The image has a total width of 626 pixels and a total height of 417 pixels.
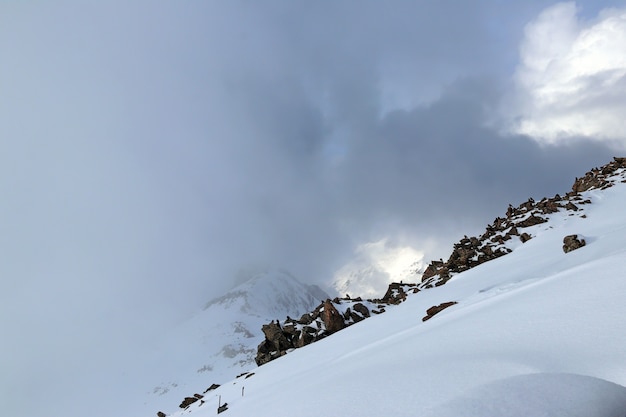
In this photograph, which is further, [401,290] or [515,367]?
[401,290]

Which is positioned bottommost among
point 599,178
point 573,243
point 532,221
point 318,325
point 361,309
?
point 573,243

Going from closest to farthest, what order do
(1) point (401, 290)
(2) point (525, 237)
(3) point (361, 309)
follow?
(2) point (525, 237) → (3) point (361, 309) → (1) point (401, 290)

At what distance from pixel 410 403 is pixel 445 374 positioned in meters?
0.73

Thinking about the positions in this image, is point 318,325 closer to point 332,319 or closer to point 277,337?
point 332,319

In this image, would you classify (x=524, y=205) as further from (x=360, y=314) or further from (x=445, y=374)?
(x=445, y=374)

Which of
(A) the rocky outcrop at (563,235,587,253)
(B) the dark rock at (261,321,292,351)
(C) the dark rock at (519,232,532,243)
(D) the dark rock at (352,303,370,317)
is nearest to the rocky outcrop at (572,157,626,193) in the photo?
(C) the dark rock at (519,232,532,243)

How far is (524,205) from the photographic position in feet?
108

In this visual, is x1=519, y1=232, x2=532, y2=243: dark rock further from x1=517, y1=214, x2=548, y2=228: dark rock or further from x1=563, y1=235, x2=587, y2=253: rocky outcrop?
x1=563, y1=235, x2=587, y2=253: rocky outcrop

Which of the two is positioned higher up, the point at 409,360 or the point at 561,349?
the point at 409,360

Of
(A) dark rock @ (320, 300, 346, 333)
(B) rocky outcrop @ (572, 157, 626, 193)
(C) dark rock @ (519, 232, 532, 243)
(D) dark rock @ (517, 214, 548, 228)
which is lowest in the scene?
(A) dark rock @ (320, 300, 346, 333)

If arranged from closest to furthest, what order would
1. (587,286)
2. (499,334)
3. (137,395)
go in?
(499,334) < (587,286) < (137,395)

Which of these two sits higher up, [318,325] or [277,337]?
[277,337]

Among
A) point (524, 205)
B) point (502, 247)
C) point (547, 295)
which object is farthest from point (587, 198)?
point (547, 295)

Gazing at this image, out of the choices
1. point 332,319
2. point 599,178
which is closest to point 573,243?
point 332,319
